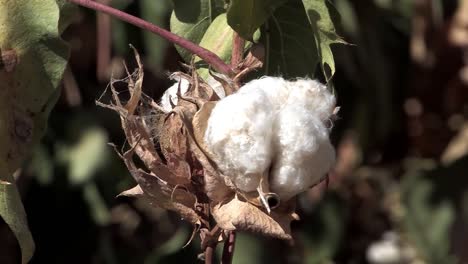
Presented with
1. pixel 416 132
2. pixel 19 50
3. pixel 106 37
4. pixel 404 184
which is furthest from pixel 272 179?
pixel 416 132

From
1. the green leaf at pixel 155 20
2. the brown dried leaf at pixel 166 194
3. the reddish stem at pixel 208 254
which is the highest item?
the brown dried leaf at pixel 166 194

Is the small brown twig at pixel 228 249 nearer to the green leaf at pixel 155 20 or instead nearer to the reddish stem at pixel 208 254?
the reddish stem at pixel 208 254

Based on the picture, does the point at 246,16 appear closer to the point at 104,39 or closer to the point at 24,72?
the point at 24,72

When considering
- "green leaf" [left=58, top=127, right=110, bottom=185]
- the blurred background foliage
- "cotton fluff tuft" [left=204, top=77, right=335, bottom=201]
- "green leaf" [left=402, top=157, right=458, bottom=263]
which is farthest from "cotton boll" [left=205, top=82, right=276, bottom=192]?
"green leaf" [left=402, top=157, right=458, bottom=263]

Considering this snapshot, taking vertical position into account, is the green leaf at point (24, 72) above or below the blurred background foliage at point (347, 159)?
above

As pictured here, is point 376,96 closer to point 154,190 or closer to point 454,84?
point 454,84

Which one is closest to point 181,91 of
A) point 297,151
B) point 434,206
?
point 297,151

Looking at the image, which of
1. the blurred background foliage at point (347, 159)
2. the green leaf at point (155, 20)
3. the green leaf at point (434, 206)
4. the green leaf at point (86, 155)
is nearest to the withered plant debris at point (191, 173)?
the blurred background foliage at point (347, 159)

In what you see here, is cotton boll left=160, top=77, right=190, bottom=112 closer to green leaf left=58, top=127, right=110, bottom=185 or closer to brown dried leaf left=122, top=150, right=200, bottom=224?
brown dried leaf left=122, top=150, right=200, bottom=224
